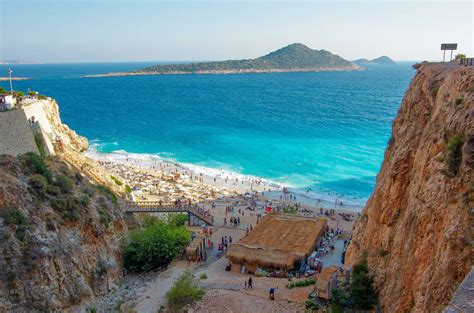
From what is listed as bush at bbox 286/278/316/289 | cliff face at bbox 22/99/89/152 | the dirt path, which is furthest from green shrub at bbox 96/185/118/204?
bush at bbox 286/278/316/289

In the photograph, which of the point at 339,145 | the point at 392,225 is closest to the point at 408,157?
the point at 392,225

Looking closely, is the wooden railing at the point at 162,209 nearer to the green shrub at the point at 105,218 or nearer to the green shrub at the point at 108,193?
the green shrub at the point at 108,193

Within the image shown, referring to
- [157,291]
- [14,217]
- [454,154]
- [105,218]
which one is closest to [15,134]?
[105,218]

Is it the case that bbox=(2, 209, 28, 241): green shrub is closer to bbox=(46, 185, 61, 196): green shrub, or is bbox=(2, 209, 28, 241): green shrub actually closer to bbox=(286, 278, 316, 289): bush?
bbox=(46, 185, 61, 196): green shrub

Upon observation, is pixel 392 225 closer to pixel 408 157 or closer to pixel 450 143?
pixel 408 157

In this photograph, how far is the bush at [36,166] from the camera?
1009 inches

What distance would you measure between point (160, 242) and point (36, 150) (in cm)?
1178

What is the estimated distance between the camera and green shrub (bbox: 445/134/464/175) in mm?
12055

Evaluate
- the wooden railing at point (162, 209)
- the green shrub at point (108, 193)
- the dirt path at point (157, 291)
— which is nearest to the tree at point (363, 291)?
the dirt path at point (157, 291)

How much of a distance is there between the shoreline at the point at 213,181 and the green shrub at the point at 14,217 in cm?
1781

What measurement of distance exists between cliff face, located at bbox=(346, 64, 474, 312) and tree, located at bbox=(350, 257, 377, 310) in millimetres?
417

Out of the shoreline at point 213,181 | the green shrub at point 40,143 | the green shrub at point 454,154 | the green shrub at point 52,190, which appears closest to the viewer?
the green shrub at point 454,154

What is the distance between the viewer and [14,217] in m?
21.7

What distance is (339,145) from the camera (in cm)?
6744
